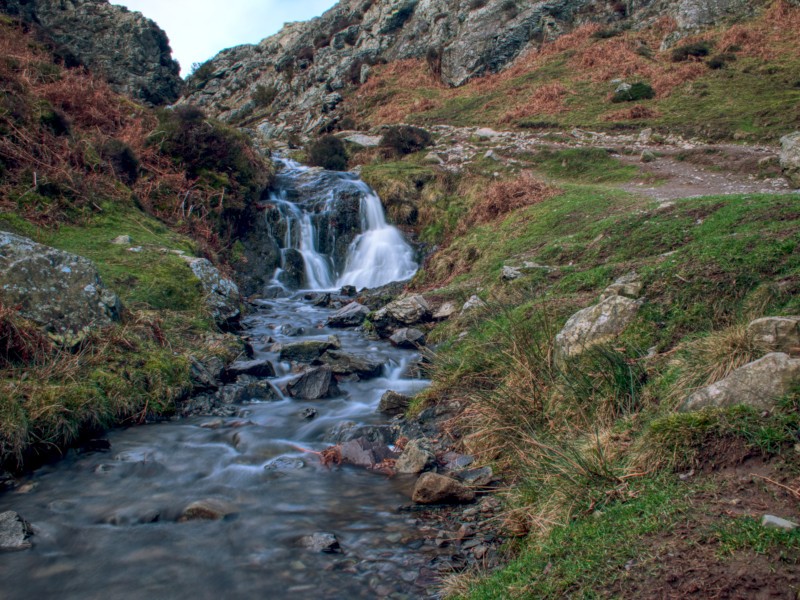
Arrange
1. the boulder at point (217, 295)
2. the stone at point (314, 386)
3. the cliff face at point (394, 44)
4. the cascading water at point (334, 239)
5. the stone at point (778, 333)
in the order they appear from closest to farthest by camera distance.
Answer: the stone at point (778, 333), the stone at point (314, 386), the boulder at point (217, 295), the cascading water at point (334, 239), the cliff face at point (394, 44)

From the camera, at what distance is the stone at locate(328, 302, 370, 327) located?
1157cm

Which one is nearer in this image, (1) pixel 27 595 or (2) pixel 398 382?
(1) pixel 27 595

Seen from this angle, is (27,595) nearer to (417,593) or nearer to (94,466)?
(94,466)

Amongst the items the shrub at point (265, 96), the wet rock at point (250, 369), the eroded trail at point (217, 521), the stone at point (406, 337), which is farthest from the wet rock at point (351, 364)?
the shrub at point (265, 96)

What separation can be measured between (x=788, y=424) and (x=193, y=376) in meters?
6.70

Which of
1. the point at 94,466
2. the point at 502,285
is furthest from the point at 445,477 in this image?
the point at 502,285

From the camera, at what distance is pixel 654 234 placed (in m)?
8.77

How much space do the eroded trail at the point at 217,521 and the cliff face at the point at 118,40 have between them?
3287 cm

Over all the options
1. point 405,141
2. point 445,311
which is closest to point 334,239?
point 405,141

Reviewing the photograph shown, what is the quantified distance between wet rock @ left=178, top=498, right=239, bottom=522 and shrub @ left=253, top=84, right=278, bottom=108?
130ft

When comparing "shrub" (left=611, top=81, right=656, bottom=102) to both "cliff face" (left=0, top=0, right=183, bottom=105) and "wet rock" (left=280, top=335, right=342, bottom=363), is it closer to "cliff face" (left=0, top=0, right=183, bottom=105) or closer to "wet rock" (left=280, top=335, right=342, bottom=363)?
"wet rock" (left=280, top=335, right=342, bottom=363)

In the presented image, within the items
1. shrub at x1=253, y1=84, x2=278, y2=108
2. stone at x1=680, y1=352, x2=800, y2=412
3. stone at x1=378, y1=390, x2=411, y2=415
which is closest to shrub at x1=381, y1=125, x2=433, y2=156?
stone at x1=378, y1=390, x2=411, y2=415

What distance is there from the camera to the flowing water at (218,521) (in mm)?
3652

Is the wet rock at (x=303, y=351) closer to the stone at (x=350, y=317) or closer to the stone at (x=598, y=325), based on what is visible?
the stone at (x=350, y=317)
